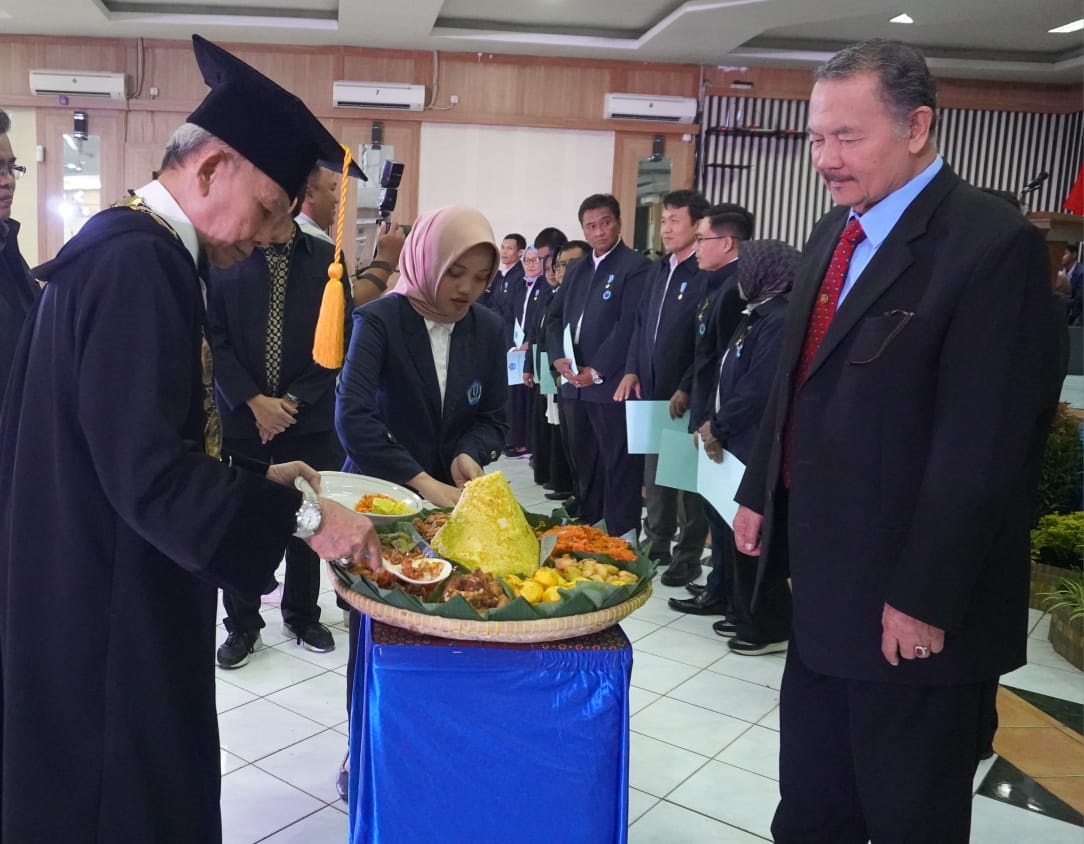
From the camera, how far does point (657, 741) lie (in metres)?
2.88

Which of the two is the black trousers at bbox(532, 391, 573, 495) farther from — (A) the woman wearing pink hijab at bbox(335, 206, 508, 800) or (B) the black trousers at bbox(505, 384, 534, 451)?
(A) the woman wearing pink hijab at bbox(335, 206, 508, 800)

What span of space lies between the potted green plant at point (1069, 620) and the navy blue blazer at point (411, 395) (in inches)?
102

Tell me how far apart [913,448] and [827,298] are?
36cm

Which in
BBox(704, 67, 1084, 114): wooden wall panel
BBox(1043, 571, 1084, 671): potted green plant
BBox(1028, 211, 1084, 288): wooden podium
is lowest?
BBox(1043, 571, 1084, 671): potted green plant

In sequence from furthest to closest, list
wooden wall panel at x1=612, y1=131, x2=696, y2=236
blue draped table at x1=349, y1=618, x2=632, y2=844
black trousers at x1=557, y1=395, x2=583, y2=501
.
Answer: wooden wall panel at x1=612, y1=131, x2=696, y2=236 < black trousers at x1=557, y1=395, x2=583, y2=501 < blue draped table at x1=349, y1=618, x2=632, y2=844

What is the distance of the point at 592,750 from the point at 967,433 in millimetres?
787

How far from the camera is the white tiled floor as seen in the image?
240 centimetres

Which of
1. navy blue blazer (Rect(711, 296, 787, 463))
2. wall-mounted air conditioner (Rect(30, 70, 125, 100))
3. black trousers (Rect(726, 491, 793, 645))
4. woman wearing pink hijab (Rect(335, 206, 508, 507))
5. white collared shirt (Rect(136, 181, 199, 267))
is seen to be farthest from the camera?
wall-mounted air conditioner (Rect(30, 70, 125, 100))

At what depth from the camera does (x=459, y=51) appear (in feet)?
31.7

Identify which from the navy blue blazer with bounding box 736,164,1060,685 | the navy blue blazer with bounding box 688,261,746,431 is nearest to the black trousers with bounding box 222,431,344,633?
the navy blue blazer with bounding box 688,261,746,431

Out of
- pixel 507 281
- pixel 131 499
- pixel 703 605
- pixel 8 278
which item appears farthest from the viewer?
pixel 507 281

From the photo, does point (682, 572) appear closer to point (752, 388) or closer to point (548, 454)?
point (752, 388)

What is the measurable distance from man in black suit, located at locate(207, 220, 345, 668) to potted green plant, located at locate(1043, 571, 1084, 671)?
2.84 metres

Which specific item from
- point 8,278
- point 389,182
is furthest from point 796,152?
point 8,278
